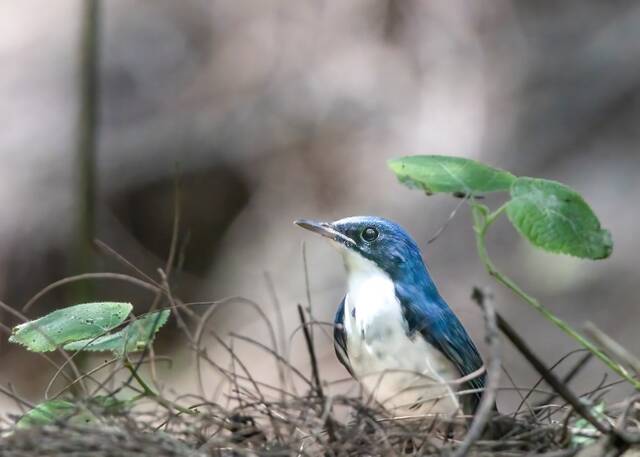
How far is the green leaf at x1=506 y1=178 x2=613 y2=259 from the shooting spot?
2047 mm

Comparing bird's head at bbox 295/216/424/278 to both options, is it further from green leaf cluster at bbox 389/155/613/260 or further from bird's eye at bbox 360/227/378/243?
green leaf cluster at bbox 389/155/613/260

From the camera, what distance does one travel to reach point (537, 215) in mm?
2045

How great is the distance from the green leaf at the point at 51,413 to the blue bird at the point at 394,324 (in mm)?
792

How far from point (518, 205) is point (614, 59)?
515 cm

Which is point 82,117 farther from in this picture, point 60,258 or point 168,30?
point 168,30

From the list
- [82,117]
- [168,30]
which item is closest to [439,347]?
[82,117]

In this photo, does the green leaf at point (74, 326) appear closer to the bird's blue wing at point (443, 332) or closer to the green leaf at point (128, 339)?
the green leaf at point (128, 339)

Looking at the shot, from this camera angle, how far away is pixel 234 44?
7.34 m

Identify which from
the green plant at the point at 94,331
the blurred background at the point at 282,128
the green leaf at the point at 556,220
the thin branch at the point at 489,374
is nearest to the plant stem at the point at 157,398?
the green plant at the point at 94,331

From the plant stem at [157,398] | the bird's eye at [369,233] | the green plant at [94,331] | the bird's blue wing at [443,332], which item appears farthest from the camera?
the bird's eye at [369,233]

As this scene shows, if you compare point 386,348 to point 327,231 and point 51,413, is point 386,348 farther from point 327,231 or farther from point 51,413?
point 51,413

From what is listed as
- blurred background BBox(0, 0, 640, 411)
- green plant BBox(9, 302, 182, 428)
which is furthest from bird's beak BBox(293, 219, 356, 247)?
blurred background BBox(0, 0, 640, 411)

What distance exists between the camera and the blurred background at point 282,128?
671 cm

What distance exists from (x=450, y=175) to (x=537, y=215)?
200mm
